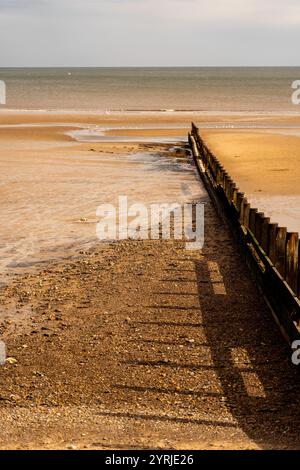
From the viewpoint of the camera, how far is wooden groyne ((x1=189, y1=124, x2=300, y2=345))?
682cm

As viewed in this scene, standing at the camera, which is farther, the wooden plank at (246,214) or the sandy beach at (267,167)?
the sandy beach at (267,167)

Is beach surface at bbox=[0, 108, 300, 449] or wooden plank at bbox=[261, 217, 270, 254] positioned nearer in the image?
beach surface at bbox=[0, 108, 300, 449]

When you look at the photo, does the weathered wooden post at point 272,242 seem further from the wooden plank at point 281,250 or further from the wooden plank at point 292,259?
the wooden plank at point 292,259

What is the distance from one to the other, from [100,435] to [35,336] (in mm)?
2477

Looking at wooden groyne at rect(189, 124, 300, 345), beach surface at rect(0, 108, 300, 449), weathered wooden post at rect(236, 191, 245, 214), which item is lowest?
beach surface at rect(0, 108, 300, 449)

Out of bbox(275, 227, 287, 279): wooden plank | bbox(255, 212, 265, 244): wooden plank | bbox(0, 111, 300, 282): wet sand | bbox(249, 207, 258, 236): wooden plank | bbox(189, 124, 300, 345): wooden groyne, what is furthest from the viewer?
bbox(0, 111, 300, 282): wet sand

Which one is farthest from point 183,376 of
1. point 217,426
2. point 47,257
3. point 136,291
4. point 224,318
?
point 47,257

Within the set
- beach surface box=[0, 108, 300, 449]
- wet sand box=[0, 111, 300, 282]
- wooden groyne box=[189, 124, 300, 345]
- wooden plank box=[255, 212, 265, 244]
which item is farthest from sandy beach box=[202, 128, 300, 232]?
wooden plank box=[255, 212, 265, 244]

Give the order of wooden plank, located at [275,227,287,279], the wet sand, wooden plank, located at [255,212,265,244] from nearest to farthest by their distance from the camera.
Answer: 1. wooden plank, located at [275,227,287,279]
2. wooden plank, located at [255,212,265,244]
3. the wet sand

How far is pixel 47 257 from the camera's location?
1098 cm

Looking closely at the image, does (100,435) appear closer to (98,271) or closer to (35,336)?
(35,336)

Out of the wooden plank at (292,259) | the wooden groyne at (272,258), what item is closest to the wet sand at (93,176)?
the wooden groyne at (272,258)

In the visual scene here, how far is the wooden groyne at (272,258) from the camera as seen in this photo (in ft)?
22.4

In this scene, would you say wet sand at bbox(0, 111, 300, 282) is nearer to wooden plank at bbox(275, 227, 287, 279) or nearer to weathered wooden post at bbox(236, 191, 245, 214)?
weathered wooden post at bbox(236, 191, 245, 214)
